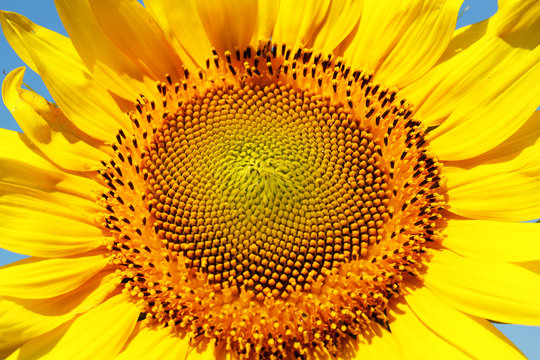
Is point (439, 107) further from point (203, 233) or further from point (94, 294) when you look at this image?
point (94, 294)

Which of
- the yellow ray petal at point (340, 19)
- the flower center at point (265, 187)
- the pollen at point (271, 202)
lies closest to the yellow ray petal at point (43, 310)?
the pollen at point (271, 202)

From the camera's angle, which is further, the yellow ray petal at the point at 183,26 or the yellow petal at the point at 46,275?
the yellow ray petal at the point at 183,26

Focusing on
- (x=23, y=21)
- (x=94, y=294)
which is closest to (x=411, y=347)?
(x=94, y=294)

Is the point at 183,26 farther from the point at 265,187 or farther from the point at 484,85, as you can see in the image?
the point at 484,85

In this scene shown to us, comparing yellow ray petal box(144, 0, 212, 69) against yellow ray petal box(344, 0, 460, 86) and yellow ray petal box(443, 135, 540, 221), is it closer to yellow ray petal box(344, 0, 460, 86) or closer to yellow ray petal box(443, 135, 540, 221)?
yellow ray petal box(344, 0, 460, 86)

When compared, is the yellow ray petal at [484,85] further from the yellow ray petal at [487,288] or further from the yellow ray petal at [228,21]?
the yellow ray petal at [228,21]

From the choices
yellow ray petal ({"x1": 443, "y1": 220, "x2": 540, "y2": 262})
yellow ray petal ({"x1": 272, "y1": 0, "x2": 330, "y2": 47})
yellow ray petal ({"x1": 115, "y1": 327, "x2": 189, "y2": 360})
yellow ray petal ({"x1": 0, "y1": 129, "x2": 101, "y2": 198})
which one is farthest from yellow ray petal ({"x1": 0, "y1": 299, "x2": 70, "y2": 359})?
yellow ray petal ({"x1": 443, "y1": 220, "x2": 540, "y2": 262})
